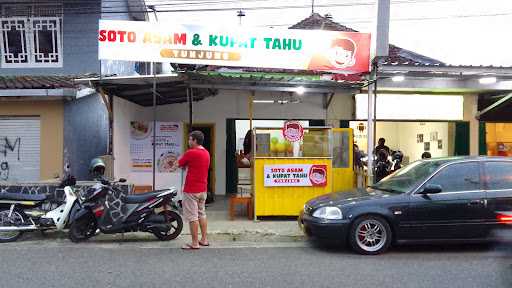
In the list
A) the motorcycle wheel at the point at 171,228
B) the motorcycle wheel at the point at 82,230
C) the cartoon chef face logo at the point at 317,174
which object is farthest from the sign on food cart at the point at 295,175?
the motorcycle wheel at the point at 82,230

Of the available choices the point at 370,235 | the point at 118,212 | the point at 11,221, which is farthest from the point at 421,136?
the point at 11,221

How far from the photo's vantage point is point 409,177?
844cm

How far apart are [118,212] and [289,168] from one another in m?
3.46

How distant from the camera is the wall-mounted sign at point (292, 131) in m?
10.5

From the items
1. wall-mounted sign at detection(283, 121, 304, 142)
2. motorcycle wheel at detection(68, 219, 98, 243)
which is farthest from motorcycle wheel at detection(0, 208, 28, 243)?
wall-mounted sign at detection(283, 121, 304, 142)

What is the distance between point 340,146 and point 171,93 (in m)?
4.27

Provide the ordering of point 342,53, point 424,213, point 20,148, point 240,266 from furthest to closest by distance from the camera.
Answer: point 20,148, point 342,53, point 424,213, point 240,266

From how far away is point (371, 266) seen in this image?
712 cm

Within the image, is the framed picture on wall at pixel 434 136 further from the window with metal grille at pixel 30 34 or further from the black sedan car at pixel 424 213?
the window with metal grille at pixel 30 34

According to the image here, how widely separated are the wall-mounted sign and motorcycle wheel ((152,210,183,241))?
2.85 metres

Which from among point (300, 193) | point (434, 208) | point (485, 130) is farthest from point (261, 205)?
point (485, 130)

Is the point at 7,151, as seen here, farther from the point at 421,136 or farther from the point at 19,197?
the point at 421,136

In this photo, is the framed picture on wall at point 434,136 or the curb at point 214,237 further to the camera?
the framed picture on wall at point 434,136

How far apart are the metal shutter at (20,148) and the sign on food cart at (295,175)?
540 centimetres
